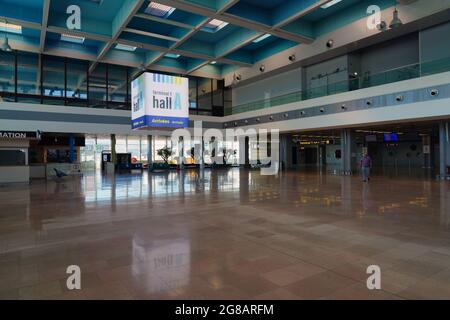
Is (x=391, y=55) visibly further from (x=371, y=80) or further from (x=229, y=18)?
(x=229, y=18)

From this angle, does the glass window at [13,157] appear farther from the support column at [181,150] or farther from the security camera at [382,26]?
the security camera at [382,26]

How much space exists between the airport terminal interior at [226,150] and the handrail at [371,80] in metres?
0.09

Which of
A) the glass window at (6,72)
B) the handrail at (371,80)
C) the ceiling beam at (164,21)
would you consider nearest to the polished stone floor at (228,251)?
the handrail at (371,80)

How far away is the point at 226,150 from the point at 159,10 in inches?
763

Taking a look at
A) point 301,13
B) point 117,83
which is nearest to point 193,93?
point 117,83

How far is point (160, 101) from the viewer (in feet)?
43.4

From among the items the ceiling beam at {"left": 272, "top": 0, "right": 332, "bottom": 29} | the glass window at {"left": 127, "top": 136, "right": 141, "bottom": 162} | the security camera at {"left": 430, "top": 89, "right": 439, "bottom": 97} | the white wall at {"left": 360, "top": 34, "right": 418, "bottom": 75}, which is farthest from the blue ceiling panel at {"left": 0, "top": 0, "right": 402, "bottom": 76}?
the glass window at {"left": 127, "top": 136, "right": 141, "bottom": 162}

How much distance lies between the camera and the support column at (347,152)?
20703 mm

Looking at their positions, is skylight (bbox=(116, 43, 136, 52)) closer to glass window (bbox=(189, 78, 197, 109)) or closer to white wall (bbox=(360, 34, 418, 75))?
glass window (bbox=(189, 78, 197, 109))

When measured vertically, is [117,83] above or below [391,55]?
above

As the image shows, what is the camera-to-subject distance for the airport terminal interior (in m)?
3.75

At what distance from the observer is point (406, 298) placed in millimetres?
2945

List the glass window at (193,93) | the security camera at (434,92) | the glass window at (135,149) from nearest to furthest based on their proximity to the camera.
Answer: the security camera at (434,92), the glass window at (193,93), the glass window at (135,149)

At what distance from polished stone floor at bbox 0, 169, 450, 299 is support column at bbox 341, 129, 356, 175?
12.7m
